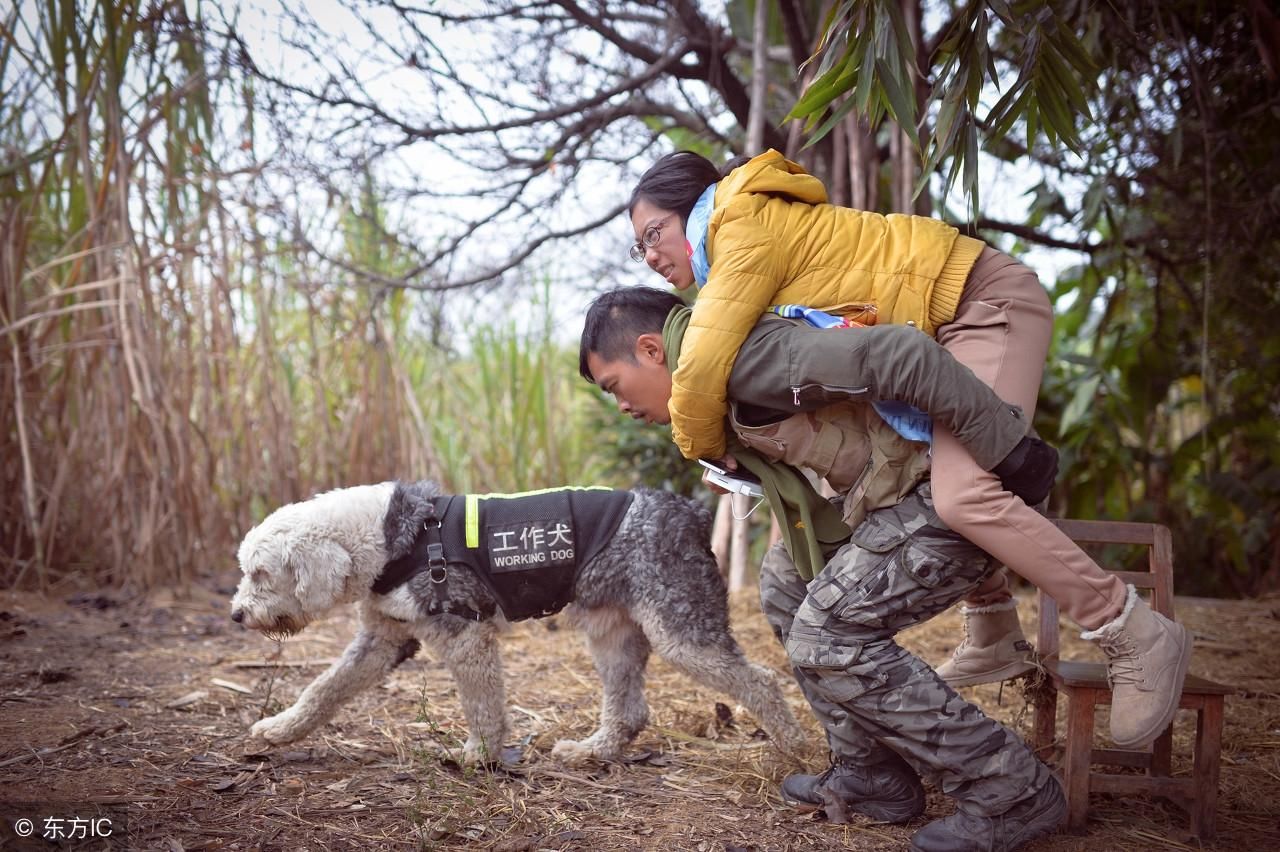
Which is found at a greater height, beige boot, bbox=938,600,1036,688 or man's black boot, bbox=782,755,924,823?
beige boot, bbox=938,600,1036,688

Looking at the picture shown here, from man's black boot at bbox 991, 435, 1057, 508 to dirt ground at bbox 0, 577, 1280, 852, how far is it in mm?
1027

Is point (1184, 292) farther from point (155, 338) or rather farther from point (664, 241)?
point (155, 338)

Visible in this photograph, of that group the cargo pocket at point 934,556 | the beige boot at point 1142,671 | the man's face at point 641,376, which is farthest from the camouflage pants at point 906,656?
the man's face at point 641,376

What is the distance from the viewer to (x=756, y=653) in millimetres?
5027

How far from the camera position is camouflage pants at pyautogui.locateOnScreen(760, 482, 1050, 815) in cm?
258

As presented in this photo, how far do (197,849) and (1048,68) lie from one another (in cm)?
351

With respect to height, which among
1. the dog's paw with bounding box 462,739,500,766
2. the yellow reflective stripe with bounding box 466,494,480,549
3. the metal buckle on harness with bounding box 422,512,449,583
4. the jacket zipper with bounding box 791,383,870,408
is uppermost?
the jacket zipper with bounding box 791,383,870,408

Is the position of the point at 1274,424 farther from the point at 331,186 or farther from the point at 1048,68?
the point at 331,186

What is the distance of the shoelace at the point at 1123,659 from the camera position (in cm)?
248

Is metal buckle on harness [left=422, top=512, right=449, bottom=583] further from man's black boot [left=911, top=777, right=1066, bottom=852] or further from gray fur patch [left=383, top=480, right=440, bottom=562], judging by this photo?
man's black boot [left=911, top=777, right=1066, bottom=852]

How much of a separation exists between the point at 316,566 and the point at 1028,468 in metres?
2.27

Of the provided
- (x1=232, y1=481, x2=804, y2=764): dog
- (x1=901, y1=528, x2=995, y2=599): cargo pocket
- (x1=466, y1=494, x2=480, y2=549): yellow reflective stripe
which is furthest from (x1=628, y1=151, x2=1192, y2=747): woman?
(x1=466, y1=494, x2=480, y2=549): yellow reflective stripe

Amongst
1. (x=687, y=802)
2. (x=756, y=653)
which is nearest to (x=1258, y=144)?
(x=756, y=653)

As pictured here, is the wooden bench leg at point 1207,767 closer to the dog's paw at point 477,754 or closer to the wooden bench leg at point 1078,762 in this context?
the wooden bench leg at point 1078,762
